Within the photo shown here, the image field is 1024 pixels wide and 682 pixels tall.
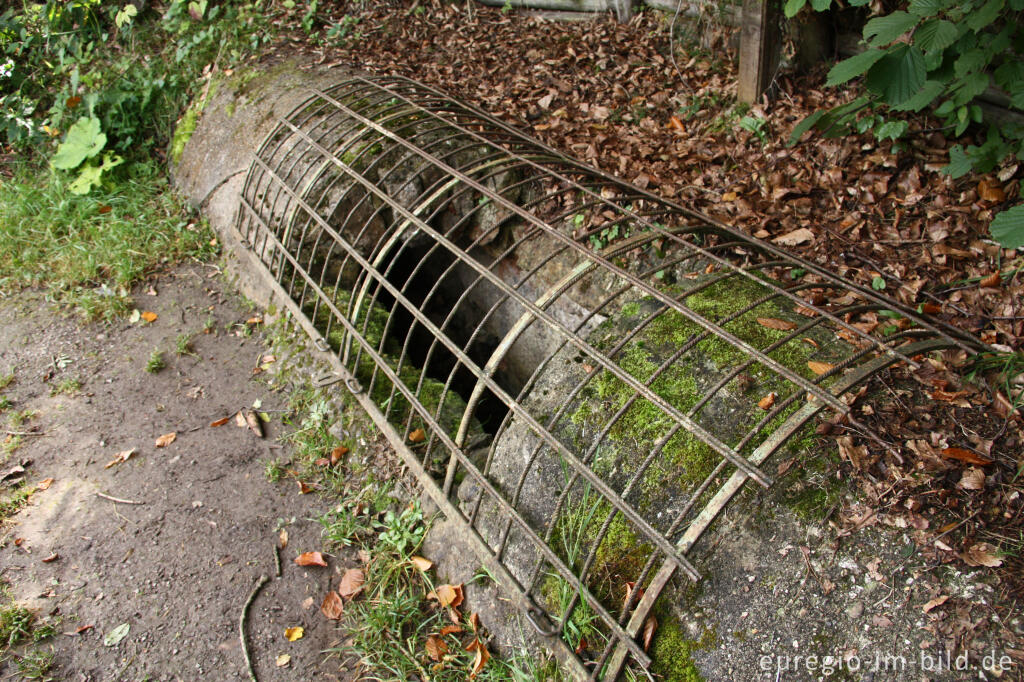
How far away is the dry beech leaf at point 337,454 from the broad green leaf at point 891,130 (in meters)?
3.09

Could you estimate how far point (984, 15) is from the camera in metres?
2.40

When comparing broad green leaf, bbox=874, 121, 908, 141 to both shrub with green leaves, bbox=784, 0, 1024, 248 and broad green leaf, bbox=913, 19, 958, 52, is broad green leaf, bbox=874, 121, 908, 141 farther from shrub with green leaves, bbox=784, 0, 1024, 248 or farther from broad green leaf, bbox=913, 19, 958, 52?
broad green leaf, bbox=913, 19, 958, 52

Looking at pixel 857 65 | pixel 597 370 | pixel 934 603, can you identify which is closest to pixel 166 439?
pixel 597 370

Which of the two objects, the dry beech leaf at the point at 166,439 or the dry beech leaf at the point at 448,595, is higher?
the dry beech leaf at the point at 166,439

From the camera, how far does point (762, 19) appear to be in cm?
373

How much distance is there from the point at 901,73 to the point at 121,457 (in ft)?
13.1

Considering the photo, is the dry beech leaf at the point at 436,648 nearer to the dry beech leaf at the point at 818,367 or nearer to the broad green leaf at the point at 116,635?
the broad green leaf at the point at 116,635

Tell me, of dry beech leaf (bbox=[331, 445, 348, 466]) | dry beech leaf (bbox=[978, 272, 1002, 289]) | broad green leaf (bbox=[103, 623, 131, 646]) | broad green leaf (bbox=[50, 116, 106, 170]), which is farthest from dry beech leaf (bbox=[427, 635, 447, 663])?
broad green leaf (bbox=[50, 116, 106, 170])

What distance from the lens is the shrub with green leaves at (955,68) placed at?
2.40 metres

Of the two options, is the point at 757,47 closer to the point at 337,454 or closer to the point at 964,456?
the point at 964,456

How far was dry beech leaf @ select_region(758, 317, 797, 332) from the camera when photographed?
2576 mm

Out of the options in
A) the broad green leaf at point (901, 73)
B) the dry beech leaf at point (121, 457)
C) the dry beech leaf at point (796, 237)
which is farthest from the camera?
the dry beech leaf at point (121, 457)

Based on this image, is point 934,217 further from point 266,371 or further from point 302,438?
point 266,371

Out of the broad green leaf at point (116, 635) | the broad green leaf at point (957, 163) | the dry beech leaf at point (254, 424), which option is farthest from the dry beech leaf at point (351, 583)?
the broad green leaf at point (957, 163)
